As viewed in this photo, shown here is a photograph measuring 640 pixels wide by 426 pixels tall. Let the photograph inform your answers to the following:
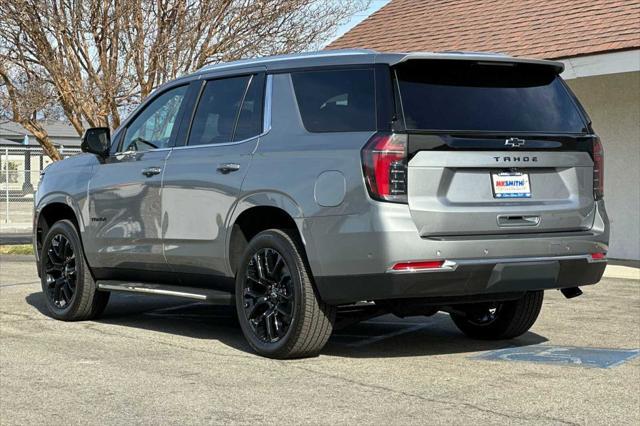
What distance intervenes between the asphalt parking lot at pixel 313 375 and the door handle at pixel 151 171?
50.4 inches

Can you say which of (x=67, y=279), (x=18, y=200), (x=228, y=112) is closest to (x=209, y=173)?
(x=228, y=112)

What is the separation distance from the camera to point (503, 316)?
852 cm

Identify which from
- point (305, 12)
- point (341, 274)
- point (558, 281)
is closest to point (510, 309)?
point (558, 281)

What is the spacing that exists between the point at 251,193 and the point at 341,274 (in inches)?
40.4

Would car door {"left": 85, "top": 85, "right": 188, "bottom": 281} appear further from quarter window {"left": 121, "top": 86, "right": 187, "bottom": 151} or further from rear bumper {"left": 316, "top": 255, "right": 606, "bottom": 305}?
rear bumper {"left": 316, "top": 255, "right": 606, "bottom": 305}

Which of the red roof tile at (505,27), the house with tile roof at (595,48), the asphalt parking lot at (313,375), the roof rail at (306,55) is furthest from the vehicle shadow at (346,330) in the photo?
the red roof tile at (505,27)

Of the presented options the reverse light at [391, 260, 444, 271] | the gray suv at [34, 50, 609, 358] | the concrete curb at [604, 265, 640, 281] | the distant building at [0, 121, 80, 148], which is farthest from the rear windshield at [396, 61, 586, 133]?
the distant building at [0, 121, 80, 148]

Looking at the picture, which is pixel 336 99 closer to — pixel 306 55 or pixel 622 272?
pixel 306 55

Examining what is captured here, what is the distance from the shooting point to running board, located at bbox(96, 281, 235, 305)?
8094 millimetres

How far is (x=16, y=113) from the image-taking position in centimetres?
1748

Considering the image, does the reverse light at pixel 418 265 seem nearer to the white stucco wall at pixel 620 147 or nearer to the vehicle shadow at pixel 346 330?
the vehicle shadow at pixel 346 330

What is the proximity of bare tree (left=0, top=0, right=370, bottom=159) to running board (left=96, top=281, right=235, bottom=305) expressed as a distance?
824 cm

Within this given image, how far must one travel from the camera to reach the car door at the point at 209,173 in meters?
7.99

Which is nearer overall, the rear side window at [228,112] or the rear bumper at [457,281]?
the rear bumper at [457,281]
